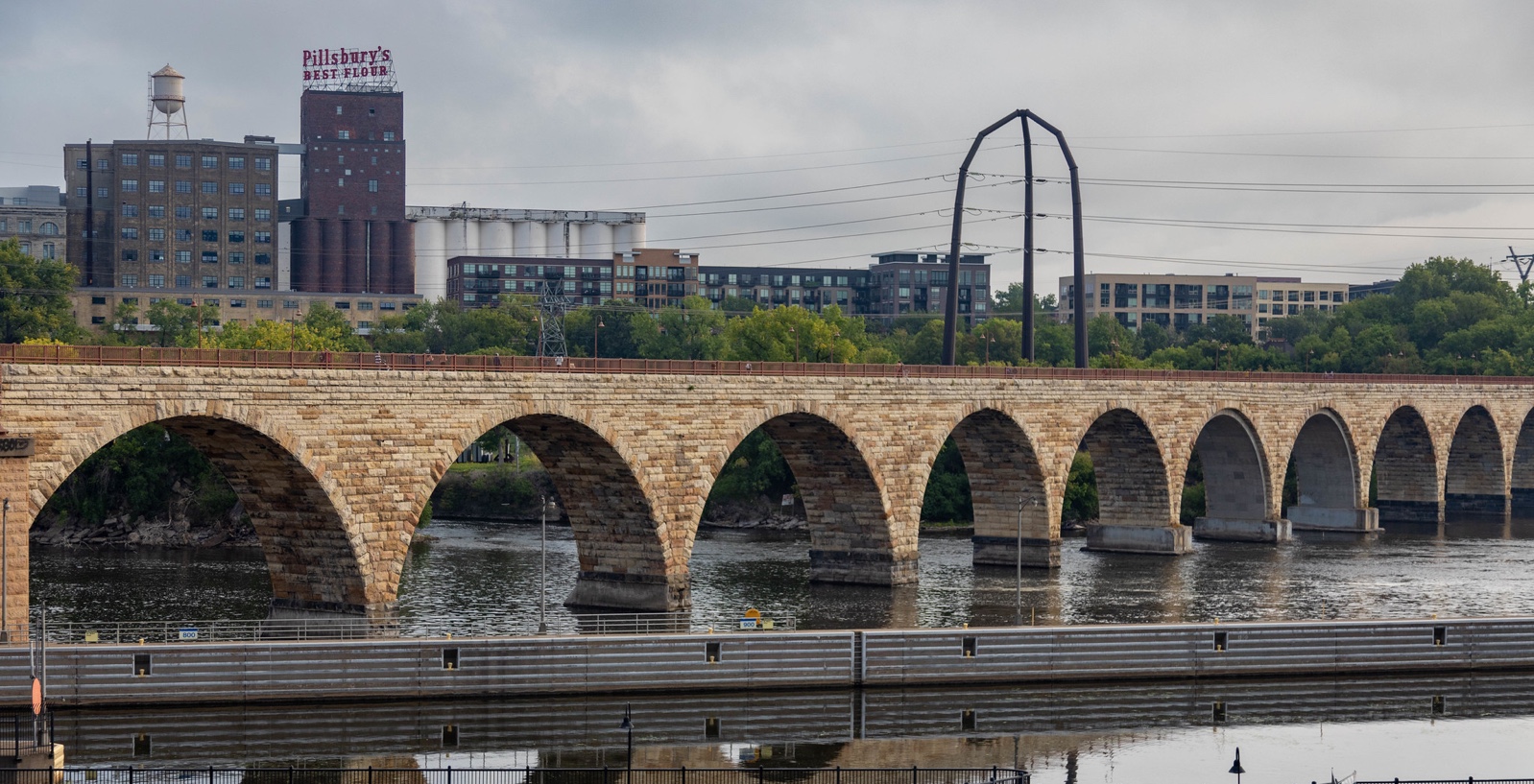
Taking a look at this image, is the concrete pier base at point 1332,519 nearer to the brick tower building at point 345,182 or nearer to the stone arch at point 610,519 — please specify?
the stone arch at point 610,519

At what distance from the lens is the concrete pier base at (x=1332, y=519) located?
103 metres

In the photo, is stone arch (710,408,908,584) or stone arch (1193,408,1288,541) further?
stone arch (1193,408,1288,541)

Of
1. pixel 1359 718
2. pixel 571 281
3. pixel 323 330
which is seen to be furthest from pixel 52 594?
pixel 571 281

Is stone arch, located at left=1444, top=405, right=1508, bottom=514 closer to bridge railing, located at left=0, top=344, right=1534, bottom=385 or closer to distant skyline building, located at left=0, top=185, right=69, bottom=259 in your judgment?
bridge railing, located at left=0, top=344, right=1534, bottom=385

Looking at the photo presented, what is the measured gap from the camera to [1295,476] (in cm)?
11431

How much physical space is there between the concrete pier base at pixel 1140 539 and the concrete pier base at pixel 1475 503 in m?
37.7


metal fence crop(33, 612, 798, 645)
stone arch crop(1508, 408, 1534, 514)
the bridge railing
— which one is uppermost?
the bridge railing

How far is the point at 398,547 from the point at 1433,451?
79.4 meters

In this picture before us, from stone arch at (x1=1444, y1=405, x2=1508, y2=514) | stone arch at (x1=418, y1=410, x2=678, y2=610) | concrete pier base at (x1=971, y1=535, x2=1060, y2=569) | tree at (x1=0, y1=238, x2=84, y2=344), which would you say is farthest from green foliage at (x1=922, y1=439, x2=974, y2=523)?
tree at (x1=0, y1=238, x2=84, y2=344)

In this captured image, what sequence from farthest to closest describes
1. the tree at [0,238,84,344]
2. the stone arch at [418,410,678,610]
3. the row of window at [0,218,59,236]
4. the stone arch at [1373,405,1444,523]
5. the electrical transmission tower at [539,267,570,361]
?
the row of window at [0,218,59,236] < the electrical transmission tower at [539,267,570,361] < the tree at [0,238,84,344] < the stone arch at [1373,405,1444,523] < the stone arch at [418,410,678,610]

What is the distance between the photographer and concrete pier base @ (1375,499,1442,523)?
110312 mm

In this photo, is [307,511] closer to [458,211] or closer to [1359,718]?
[1359,718]

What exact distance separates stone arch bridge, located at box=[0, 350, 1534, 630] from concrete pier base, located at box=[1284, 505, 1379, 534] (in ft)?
1.70

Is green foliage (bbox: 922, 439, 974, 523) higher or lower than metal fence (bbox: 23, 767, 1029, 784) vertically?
higher
